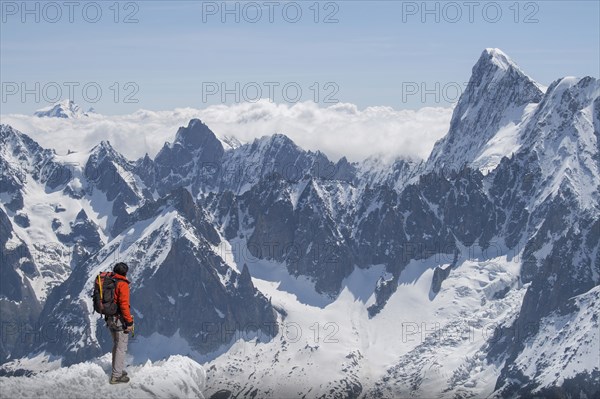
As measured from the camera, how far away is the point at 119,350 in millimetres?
66750

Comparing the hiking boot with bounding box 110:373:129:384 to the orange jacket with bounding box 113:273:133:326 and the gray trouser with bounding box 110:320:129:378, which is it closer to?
the gray trouser with bounding box 110:320:129:378

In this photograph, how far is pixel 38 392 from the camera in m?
59.7

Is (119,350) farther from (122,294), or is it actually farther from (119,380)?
(122,294)

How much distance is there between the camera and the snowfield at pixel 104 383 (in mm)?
60312

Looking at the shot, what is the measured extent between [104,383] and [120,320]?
3.72m

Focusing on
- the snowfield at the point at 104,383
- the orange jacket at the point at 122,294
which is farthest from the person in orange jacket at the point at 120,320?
the snowfield at the point at 104,383

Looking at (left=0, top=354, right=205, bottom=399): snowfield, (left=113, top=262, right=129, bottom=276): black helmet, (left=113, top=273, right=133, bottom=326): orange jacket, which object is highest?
(left=113, top=262, right=129, bottom=276): black helmet

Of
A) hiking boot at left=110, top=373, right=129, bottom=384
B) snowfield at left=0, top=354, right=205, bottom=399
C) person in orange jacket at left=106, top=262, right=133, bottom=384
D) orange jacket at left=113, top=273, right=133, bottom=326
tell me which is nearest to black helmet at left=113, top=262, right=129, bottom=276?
person in orange jacket at left=106, top=262, right=133, bottom=384

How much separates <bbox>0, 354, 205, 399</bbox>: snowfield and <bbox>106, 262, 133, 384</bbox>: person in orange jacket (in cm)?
76

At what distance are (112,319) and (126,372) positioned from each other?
3174mm

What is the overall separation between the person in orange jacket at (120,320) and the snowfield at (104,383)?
76 centimetres

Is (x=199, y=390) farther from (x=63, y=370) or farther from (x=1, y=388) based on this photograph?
(x=1, y=388)

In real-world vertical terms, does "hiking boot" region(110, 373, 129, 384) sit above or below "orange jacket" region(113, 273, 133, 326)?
below

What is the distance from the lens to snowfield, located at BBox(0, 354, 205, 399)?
6031 centimetres
